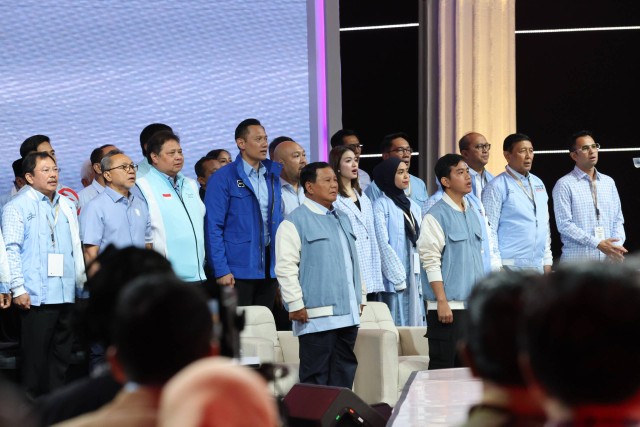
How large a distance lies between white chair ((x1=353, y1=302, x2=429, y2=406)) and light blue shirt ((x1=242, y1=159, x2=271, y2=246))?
0.71m

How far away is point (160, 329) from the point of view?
124 cm

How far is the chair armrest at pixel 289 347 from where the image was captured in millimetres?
6340

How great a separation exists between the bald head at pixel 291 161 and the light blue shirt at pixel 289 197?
0.04m

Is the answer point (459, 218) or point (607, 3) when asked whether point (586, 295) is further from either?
point (607, 3)

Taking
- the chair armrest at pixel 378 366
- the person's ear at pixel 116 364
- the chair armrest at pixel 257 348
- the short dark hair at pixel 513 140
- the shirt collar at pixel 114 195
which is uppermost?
the short dark hair at pixel 513 140

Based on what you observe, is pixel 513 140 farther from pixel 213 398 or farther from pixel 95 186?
pixel 213 398

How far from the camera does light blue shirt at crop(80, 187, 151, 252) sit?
19.5 feet

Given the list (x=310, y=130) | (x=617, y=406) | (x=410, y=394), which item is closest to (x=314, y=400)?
(x=410, y=394)

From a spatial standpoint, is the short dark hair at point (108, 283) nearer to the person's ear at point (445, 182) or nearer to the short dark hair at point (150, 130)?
the person's ear at point (445, 182)

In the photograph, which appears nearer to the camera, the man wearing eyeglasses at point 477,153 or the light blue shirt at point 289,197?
the light blue shirt at point 289,197

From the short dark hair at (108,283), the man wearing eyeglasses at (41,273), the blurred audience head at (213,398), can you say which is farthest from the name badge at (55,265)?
the blurred audience head at (213,398)

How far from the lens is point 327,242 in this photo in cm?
562

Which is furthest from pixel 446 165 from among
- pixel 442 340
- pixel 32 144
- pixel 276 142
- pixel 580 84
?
pixel 580 84

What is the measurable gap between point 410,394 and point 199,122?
4.99m
